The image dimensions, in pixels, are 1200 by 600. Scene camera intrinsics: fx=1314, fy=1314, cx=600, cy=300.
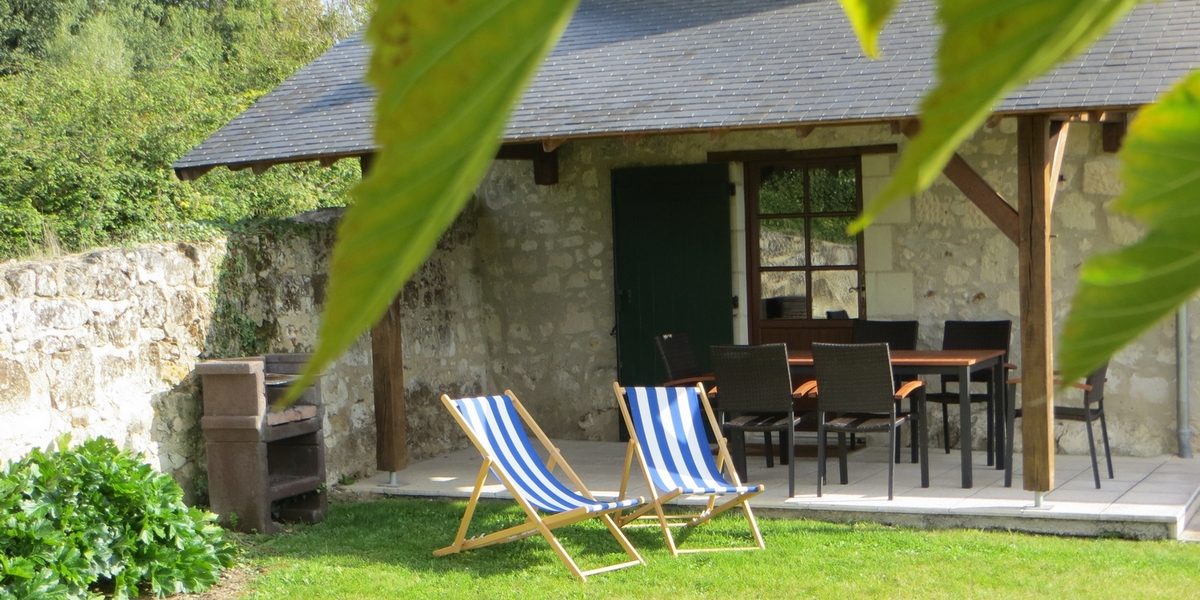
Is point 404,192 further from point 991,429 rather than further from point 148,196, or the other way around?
point 148,196

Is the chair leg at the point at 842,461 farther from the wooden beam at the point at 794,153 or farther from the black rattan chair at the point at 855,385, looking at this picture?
the wooden beam at the point at 794,153

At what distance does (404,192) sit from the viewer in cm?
18

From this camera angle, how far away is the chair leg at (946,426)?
8.03 meters

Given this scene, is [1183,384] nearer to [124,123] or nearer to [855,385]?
[855,385]

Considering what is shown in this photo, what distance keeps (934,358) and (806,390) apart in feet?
2.37

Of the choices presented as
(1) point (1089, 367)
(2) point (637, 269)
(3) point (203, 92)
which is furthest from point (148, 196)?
(1) point (1089, 367)

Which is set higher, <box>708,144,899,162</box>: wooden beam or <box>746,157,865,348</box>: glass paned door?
<box>708,144,899,162</box>: wooden beam

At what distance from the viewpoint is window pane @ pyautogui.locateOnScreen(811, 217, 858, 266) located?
342 inches

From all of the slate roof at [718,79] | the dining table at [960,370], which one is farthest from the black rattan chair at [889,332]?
the slate roof at [718,79]

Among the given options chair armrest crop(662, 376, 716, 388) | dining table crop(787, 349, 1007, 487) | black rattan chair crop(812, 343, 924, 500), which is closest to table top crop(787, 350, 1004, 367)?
dining table crop(787, 349, 1007, 487)

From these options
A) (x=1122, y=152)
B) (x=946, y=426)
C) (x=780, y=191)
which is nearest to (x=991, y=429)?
(x=946, y=426)

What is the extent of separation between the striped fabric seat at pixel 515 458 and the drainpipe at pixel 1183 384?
381 centimetres

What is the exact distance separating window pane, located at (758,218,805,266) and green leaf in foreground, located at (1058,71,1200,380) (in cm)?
864

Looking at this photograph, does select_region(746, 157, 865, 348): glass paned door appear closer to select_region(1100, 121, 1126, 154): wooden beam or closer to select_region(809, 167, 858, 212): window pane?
select_region(809, 167, 858, 212): window pane
